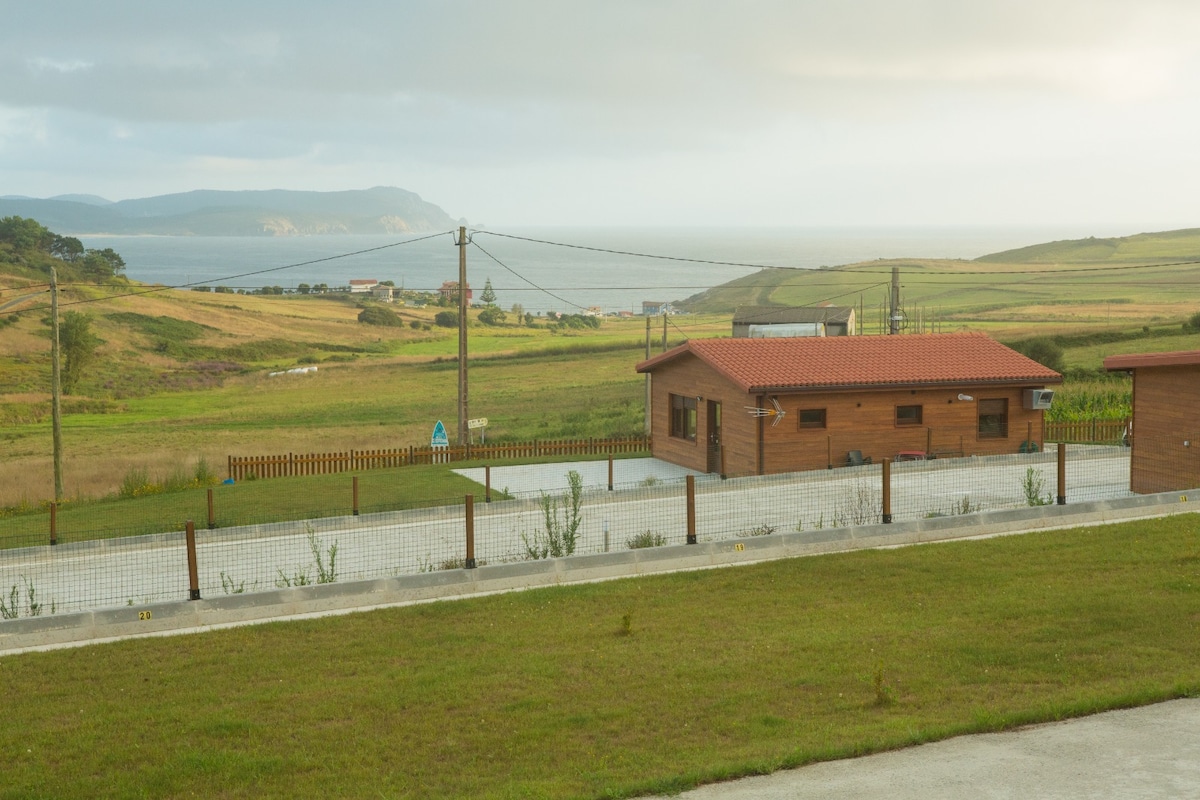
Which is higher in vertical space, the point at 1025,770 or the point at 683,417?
the point at 683,417

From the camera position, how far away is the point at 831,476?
24.4 meters

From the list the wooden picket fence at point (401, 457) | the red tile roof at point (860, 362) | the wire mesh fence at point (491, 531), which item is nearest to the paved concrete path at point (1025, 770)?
the wire mesh fence at point (491, 531)

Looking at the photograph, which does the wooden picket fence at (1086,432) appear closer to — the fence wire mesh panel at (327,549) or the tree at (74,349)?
the fence wire mesh panel at (327,549)

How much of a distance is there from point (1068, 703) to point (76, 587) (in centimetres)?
1376

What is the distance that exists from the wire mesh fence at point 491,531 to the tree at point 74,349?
57.7m

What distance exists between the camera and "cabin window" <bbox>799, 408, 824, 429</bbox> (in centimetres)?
2947

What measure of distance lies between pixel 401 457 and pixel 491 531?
1458cm

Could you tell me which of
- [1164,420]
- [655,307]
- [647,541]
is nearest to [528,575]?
[647,541]

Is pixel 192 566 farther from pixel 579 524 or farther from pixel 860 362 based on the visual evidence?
pixel 860 362

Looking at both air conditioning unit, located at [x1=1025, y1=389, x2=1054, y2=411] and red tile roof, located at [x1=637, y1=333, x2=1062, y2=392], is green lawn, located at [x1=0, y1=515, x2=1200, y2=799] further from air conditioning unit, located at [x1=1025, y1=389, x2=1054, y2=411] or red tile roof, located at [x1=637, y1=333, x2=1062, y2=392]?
air conditioning unit, located at [x1=1025, y1=389, x2=1054, y2=411]

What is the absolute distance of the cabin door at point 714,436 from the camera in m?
30.7

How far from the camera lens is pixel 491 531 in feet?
67.5

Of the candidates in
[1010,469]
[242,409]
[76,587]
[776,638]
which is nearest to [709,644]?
[776,638]

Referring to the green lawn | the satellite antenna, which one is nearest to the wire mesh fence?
the green lawn
